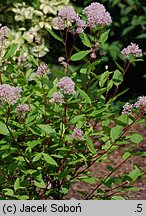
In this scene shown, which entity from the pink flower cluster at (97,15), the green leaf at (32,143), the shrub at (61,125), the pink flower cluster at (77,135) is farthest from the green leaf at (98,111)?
the pink flower cluster at (97,15)

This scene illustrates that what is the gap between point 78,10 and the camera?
5824 millimetres

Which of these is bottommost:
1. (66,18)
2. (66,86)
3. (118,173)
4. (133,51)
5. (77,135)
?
(118,173)

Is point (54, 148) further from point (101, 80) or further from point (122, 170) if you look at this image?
point (122, 170)

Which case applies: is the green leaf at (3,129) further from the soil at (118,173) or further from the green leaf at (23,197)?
the soil at (118,173)

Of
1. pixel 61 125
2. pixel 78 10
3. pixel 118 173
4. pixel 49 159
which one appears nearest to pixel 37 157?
pixel 49 159

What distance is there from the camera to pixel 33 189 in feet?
8.86

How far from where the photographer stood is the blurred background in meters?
5.12

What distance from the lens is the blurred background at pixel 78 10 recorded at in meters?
5.12

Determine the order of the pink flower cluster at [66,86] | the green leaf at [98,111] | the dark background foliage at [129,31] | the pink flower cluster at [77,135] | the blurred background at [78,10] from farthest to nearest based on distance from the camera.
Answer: the dark background foliage at [129,31] → the blurred background at [78,10] → the green leaf at [98,111] → the pink flower cluster at [77,135] → the pink flower cluster at [66,86]

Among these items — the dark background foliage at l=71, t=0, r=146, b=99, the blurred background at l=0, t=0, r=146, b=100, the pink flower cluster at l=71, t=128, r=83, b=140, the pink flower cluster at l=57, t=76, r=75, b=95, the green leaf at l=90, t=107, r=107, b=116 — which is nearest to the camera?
the pink flower cluster at l=57, t=76, r=75, b=95

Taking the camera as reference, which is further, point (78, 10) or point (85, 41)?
point (78, 10)

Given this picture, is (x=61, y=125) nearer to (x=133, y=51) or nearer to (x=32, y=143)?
(x=32, y=143)

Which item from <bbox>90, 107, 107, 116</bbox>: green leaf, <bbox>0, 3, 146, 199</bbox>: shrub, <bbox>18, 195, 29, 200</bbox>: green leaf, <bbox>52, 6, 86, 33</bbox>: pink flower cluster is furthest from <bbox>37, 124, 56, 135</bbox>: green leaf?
<bbox>52, 6, 86, 33</bbox>: pink flower cluster

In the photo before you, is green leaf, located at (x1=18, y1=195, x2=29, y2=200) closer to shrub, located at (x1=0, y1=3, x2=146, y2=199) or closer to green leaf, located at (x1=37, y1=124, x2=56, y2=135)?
shrub, located at (x1=0, y1=3, x2=146, y2=199)
